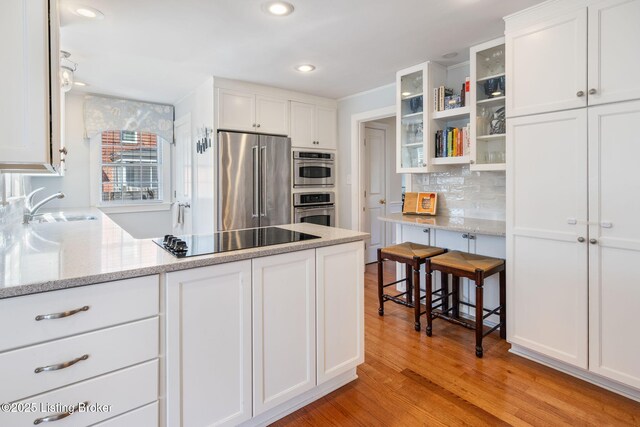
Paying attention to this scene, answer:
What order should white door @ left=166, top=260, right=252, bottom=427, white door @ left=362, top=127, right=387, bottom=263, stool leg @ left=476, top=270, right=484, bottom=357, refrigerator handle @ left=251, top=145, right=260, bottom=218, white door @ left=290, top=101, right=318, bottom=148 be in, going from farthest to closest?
white door @ left=362, top=127, right=387, bottom=263 < white door @ left=290, top=101, right=318, bottom=148 < refrigerator handle @ left=251, top=145, right=260, bottom=218 < stool leg @ left=476, top=270, right=484, bottom=357 < white door @ left=166, top=260, right=252, bottom=427

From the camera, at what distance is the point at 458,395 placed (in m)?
1.94

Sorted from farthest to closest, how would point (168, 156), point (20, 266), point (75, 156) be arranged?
point (168, 156)
point (75, 156)
point (20, 266)

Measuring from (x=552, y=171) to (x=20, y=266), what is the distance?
2.76 m

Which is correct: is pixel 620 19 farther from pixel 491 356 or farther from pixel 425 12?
pixel 491 356

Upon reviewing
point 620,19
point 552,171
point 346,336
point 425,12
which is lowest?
point 346,336

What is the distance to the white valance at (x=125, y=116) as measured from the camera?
434 cm

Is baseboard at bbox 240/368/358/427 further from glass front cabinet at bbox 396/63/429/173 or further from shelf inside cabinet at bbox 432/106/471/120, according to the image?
shelf inside cabinet at bbox 432/106/471/120

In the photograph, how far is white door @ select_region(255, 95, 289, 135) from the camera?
12.6 ft

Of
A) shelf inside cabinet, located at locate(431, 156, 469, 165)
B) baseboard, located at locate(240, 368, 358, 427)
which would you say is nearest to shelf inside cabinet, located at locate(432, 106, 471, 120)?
shelf inside cabinet, located at locate(431, 156, 469, 165)

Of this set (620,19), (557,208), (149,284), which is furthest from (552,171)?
(149,284)

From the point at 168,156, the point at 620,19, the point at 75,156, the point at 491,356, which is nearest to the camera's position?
the point at 620,19

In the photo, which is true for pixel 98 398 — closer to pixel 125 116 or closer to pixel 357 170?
pixel 357 170

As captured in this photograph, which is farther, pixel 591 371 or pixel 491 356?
pixel 491 356

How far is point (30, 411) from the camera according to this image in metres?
1.09
